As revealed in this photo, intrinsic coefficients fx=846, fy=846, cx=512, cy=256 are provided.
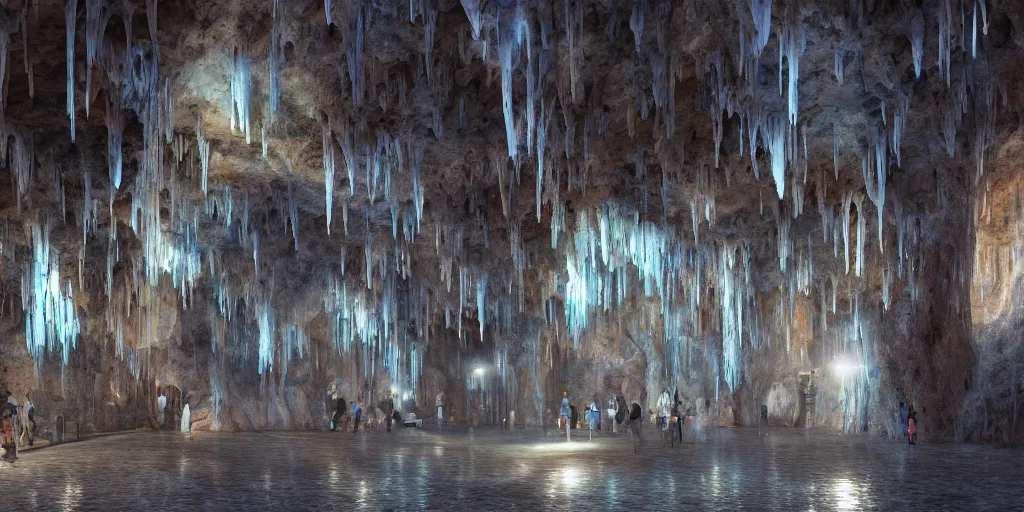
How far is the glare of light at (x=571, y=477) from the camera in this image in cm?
1045

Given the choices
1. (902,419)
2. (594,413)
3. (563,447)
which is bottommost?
(563,447)

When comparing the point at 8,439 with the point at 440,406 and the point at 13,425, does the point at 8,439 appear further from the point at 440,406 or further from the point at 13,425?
the point at 440,406

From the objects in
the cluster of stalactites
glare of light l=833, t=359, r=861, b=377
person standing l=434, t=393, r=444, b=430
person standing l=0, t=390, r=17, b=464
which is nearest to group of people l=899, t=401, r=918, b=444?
glare of light l=833, t=359, r=861, b=377

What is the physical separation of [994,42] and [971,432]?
843 centimetres

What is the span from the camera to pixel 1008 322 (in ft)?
51.5

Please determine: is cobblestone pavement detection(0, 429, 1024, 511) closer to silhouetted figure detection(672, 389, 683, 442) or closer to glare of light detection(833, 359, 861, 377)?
silhouetted figure detection(672, 389, 683, 442)

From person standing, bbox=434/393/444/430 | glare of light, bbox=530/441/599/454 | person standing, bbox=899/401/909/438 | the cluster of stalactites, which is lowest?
person standing, bbox=434/393/444/430

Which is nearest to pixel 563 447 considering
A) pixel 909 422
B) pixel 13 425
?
pixel 909 422

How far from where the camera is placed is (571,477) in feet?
37.2

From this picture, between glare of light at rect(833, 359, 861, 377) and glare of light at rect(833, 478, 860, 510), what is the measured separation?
20529mm

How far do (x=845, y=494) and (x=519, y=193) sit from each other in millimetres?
11195

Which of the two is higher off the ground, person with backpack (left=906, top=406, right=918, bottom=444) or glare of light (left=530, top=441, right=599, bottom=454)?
person with backpack (left=906, top=406, right=918, bottom=444)

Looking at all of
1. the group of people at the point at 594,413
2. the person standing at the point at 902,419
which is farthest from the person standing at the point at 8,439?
the person standing at the point at 902,419

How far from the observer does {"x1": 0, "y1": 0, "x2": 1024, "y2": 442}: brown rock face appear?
38.3ft
